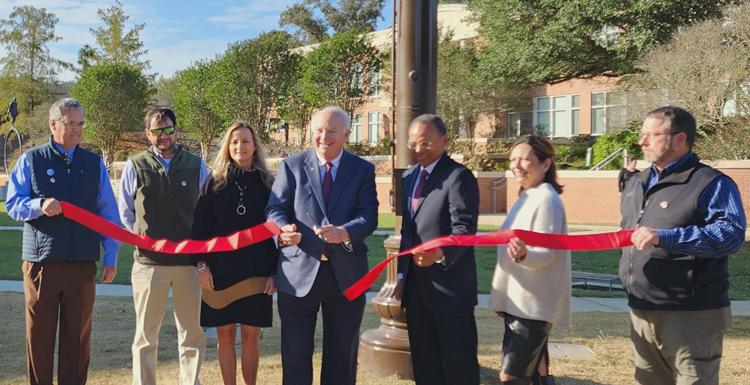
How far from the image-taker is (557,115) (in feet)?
144

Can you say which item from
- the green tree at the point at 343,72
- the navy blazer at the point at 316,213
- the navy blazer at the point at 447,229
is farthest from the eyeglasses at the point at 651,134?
the green tree at the point at 343,72

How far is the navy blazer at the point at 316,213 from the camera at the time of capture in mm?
4500

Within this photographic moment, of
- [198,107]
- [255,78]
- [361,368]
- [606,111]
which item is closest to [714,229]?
[361,368]

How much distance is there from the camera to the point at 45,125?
6016 centimetres

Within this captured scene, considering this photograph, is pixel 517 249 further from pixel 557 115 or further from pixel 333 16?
pixel 333 16

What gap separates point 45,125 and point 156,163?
6043 centimetres

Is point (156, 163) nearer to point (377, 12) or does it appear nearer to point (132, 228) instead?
point (132, 228)

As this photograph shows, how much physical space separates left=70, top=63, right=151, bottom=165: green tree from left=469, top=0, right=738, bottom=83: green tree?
26.7 meters

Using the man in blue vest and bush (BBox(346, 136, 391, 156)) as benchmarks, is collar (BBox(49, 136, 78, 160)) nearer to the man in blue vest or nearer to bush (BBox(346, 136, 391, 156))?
the man in blue vest

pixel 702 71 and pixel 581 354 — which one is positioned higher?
pixel 702 71

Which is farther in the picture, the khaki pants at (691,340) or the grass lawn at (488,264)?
the grass lawn at (488,264)

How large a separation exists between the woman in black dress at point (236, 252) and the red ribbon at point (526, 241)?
2.50 feet

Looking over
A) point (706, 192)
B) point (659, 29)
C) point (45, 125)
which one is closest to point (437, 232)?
point (706, 192)

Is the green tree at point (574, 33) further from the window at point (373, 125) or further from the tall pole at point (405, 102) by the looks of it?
the tall pole at point (405, 102)
